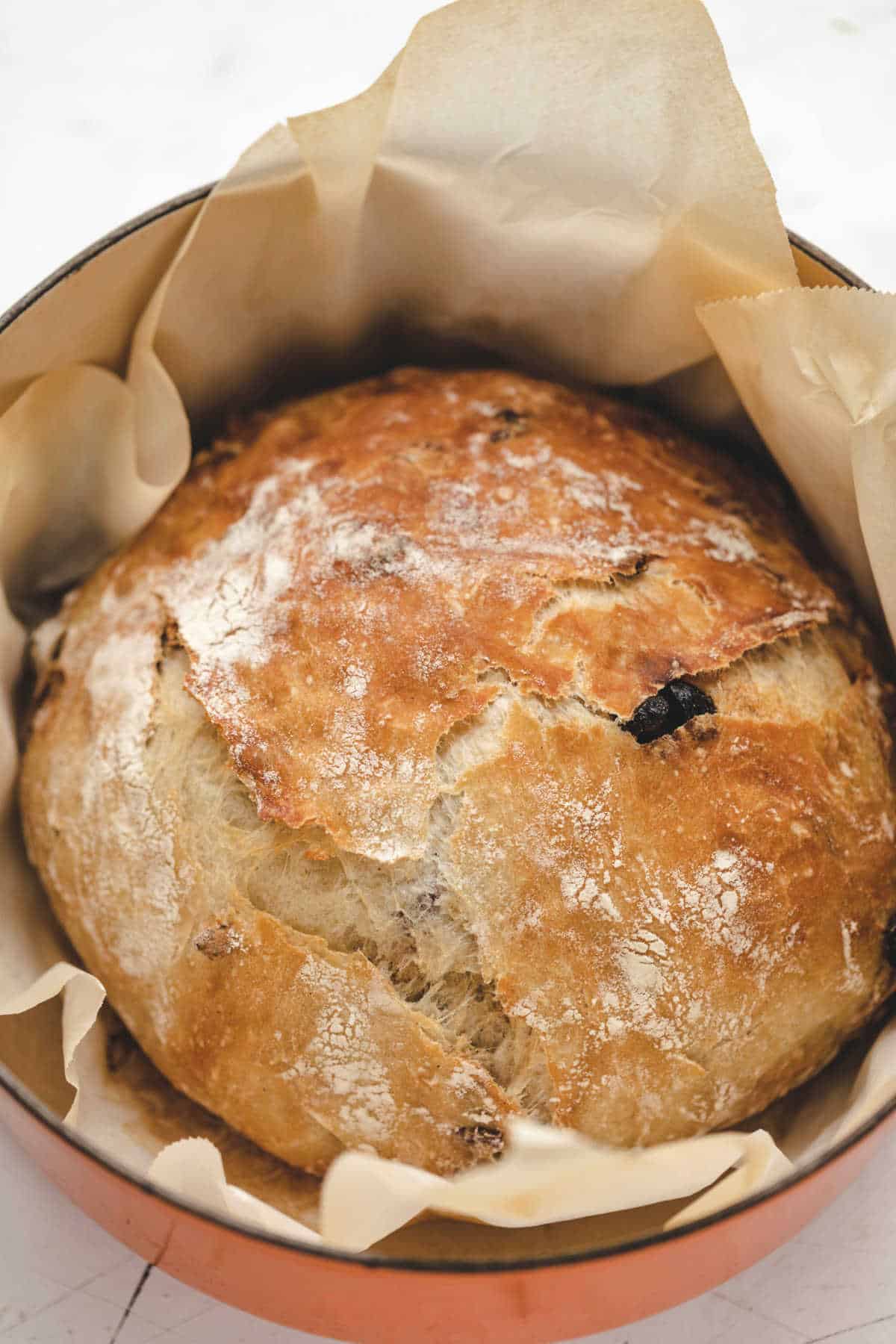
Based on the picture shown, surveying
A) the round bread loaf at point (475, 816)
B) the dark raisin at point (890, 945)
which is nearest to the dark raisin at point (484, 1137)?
the round bread loaf at point (475, 816)

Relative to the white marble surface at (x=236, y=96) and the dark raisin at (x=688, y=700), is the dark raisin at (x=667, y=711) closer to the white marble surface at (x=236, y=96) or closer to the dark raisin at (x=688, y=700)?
the dark raisin at (x=688, y=700)

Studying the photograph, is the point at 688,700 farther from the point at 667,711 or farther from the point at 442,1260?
the point at 442,1260

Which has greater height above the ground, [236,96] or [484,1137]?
[236,96]

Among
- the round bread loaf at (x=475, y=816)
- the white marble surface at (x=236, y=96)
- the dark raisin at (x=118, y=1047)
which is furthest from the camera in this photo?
the white marble surface at (x=236, y=96)

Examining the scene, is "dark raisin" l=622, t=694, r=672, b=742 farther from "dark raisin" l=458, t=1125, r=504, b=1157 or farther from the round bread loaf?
"dark raisin" l=458, t=1125, r=504, b=1157

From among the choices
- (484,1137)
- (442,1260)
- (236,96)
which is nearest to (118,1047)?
(484,1137)

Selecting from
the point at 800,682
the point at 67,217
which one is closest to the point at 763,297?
the point at 800,682

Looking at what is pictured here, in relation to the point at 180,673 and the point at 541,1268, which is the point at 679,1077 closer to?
the point at 541,1268

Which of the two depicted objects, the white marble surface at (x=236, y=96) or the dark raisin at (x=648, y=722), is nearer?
the dark raisin at (x=648, y=722)
